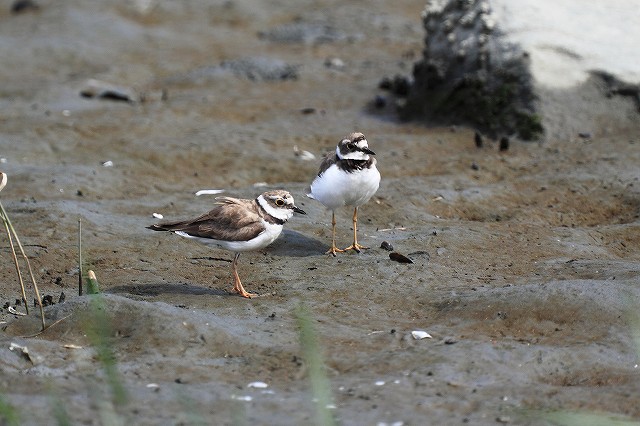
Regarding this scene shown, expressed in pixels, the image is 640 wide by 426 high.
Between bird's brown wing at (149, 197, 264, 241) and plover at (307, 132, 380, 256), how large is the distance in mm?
943

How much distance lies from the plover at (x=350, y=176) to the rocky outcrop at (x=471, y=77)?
4.05 metres

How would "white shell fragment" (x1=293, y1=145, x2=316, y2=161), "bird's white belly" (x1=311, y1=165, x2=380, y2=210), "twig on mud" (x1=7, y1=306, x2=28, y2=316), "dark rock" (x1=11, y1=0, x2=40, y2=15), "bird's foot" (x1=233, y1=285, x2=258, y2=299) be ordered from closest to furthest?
"twig on mud" (x1=7, y1=306, x2=28, y2=316), "bird's foot" (x1=233, y1=285, x2=258, y2=299), "bird's white belly" (x1=311, y1=165, x2=380, y2=210), "white shell fragment" (x1=293, y1=145, x2=316, y2=161), "dark rock" (x1=11, y1=0, x2=40, y2=15)

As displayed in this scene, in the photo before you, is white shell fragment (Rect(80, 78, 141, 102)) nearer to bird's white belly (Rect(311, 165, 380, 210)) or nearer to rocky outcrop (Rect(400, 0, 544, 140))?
rocky outcrop (Rect(400, 0, 544, 140))

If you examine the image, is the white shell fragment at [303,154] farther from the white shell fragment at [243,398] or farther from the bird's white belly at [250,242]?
the white shell fragment at [243,398]

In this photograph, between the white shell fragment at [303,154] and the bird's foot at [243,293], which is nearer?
the bird's foot at [243,293]

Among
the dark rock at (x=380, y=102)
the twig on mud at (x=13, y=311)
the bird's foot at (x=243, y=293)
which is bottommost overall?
the twig on mud at (x=13, y=311)

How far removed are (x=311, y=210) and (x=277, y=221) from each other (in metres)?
1.99

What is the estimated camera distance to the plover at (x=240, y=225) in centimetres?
699

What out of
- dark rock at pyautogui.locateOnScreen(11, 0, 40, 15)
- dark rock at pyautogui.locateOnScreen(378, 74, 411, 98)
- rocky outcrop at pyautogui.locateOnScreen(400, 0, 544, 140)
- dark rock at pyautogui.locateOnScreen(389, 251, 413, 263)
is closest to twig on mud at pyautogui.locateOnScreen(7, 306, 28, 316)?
dark rock at pyautogui.locateOnScreen(389, 251, 413, 263)

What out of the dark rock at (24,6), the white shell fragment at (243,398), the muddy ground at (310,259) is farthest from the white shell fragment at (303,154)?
the dark rock at (24,6)

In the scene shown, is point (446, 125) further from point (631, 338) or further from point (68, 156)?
point (631, 338)

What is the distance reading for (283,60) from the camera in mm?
16891

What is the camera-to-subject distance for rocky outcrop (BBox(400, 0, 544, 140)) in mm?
11531

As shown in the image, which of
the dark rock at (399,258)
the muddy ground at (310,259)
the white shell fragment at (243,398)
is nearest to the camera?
the white shell fragment at (243,398)
